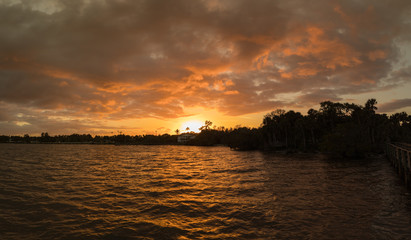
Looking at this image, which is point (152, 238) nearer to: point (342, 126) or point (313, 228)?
point (313, 228)

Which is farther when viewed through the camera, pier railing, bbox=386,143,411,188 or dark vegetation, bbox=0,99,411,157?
dark vegetation, bbox=0,99,411,157

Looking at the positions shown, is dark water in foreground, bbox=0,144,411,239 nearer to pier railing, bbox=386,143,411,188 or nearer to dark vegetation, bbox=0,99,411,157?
pier railing, bbox=386,143,411,188

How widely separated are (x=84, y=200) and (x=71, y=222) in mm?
5768

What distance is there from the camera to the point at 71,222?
45.5 feet

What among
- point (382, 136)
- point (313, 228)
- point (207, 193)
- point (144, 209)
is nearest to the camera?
point (313, 228)

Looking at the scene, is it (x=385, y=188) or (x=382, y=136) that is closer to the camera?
(x=385, y=188)

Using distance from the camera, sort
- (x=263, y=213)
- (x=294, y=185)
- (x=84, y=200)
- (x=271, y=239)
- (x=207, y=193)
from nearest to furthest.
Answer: (x=271, y=239) < (x=263, y=213) < (x=84, y=200) < (x=207, y=193) < (x=294, y=185)

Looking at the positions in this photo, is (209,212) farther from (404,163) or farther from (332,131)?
(332,131)

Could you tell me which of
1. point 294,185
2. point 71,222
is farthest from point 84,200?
point 294,185

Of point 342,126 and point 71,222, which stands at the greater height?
point 342,126

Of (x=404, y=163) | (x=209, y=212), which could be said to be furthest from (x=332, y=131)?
(x=209, y=212)

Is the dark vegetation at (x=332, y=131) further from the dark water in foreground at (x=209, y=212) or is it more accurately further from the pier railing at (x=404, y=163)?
the dark water in foreground at (x=209, y=212)

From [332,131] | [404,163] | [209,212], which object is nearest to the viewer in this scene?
[209,212]

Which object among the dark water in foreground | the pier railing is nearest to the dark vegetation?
the pier railing
